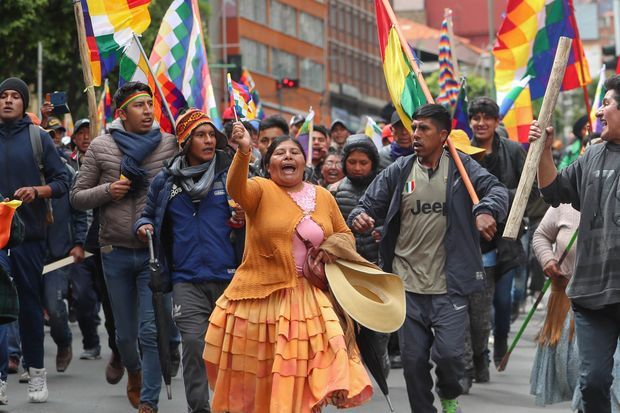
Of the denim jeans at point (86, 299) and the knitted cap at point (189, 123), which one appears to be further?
the denim jeans at point (86, 299)

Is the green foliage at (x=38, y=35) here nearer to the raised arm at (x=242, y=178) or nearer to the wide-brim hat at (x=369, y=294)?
the raised arm at (x=242, y=178)

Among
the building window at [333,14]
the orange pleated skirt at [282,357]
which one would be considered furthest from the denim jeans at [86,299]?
the building window at [333,14]

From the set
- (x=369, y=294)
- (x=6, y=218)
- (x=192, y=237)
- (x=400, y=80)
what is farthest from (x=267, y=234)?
(x=400, y=80)

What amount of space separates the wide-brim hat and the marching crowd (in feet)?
0.26

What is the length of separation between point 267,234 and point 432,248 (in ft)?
3.88

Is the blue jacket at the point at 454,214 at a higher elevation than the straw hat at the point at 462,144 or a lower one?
lower

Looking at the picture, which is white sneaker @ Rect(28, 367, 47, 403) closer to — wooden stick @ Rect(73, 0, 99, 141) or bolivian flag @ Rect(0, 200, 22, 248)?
wooden stick @ Rect(73, 0, 99, 141)

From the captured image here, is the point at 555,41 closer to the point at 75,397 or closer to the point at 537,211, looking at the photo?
the point at 537,211

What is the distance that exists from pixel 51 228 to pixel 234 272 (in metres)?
3.19

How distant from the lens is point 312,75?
8869 centimetres

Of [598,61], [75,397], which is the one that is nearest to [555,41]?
[75,397]

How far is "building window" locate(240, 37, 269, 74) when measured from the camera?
7931 cm

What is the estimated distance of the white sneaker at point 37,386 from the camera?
10.4 meters

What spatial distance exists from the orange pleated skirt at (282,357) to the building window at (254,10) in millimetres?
72428
